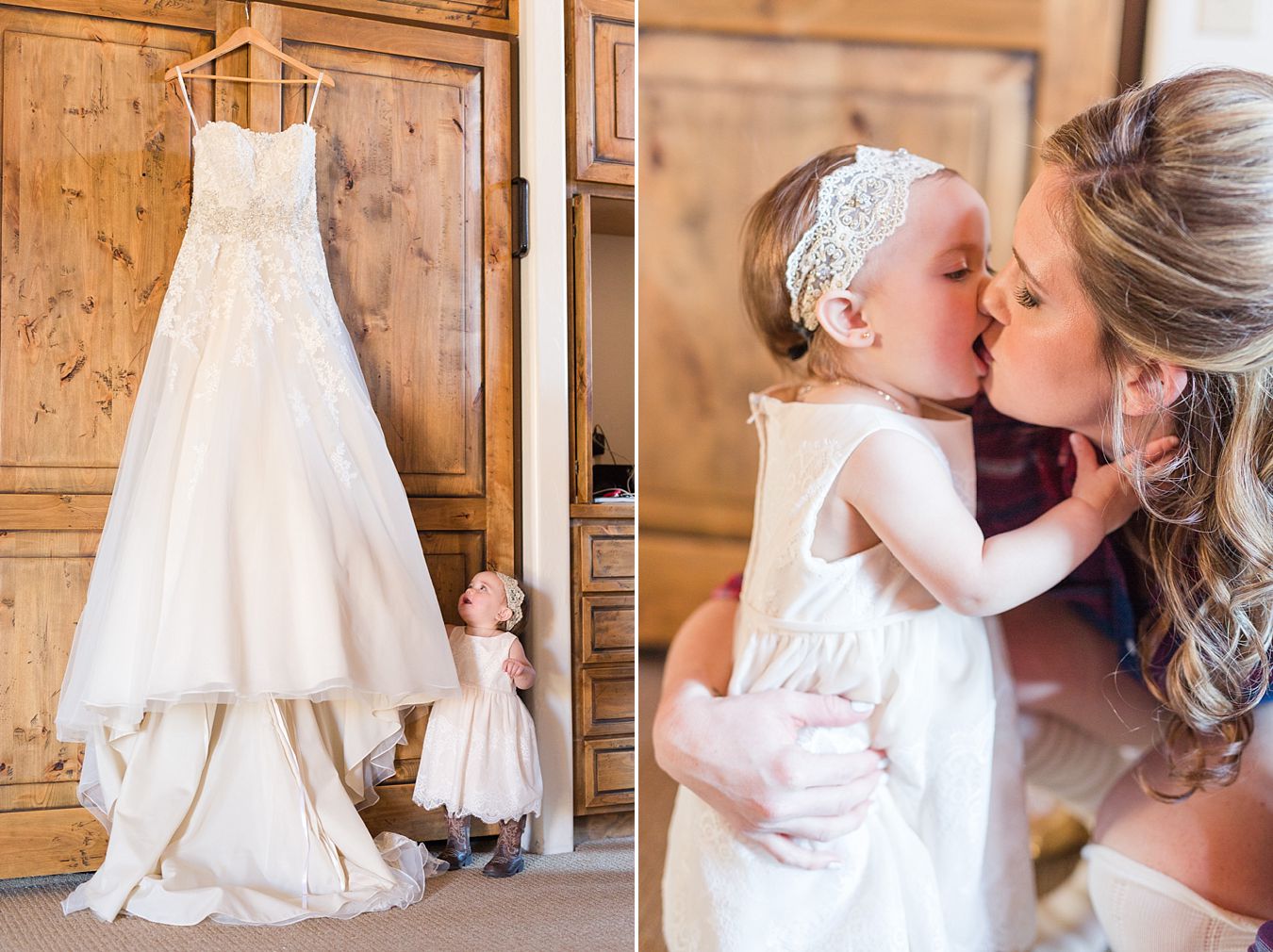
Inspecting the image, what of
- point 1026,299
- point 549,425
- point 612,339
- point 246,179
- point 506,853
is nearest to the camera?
point 1026,299

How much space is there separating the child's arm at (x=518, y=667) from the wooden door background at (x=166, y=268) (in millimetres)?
217

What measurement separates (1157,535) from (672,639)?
0.27 metres

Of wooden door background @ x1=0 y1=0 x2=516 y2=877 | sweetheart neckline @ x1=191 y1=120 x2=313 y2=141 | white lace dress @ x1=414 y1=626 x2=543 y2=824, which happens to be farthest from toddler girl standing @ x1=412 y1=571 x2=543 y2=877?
sweetheart neckline @ x1=191 y1=120 x2=313 y2=141

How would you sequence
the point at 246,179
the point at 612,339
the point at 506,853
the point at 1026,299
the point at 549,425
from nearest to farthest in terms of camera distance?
the point at 1026,299 → the point at 246,179 → the point at 506,853 → the point at 549,425 → the point at 612,339

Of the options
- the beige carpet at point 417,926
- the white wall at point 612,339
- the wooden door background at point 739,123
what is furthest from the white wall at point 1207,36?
the white wall at point 612,339

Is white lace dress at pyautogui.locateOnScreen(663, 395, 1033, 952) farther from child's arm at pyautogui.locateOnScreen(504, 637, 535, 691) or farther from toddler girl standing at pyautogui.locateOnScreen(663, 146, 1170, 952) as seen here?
child's arm at pyautogui.locateOnScreen(504, 637, 535, 691)

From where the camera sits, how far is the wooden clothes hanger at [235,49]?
212cm

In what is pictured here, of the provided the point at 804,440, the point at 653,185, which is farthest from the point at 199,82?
the point at 804,440

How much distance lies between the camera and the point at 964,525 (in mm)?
596

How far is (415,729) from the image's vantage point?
7.27 feet

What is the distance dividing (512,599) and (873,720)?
64.8 inches

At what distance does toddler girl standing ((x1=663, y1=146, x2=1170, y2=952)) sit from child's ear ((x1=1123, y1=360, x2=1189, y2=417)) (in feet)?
0.12

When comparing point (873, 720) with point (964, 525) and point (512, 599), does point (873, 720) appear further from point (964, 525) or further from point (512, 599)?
point (512, 599)

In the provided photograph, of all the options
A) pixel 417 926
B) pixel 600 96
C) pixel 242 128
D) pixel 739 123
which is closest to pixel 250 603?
pixel 417 926
